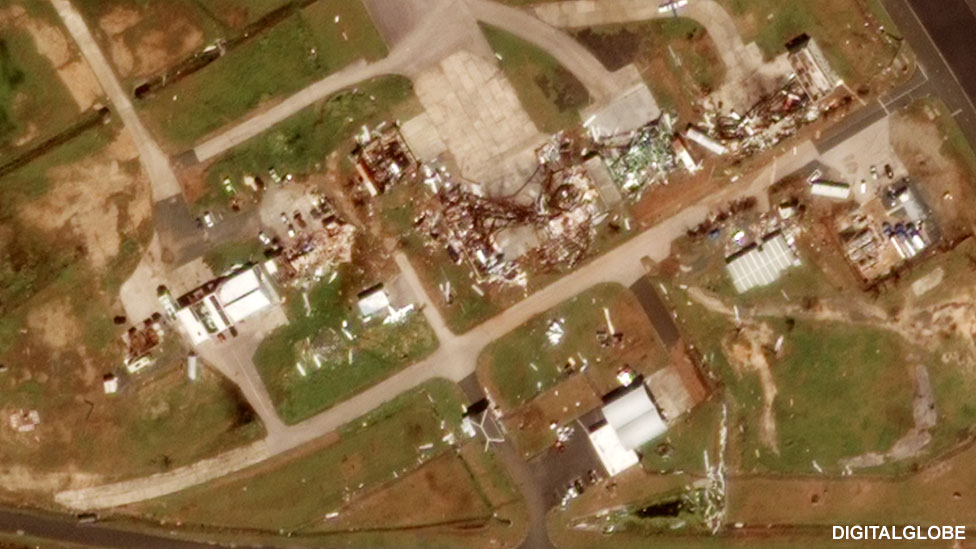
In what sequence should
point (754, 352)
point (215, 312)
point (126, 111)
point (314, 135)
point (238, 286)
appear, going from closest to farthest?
point (238, 286), point (215, 312), point (314, 135), point (126, 111), point (754, 352)

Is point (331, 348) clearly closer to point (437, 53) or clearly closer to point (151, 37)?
point (437, 53)

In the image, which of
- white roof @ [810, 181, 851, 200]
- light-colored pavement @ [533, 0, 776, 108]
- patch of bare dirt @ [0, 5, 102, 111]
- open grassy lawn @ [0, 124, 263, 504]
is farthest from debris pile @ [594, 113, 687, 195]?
patch of bare dirt @ [0, 5, 102, 111]

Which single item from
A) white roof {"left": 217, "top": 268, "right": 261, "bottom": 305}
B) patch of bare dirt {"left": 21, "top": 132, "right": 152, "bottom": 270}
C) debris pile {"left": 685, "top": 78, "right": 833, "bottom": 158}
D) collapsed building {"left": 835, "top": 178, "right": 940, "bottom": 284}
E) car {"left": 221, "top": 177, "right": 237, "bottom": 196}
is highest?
patch of bare dirt {"left": 21, "top": 132, "right": 152, "bottom": 270}

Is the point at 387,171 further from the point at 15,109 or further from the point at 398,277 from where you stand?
the point at 15,109

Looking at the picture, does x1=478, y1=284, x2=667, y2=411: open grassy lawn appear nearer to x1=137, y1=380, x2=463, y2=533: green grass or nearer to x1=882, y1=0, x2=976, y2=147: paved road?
x1=137, y1=380, x2=463, y2=533: green grass

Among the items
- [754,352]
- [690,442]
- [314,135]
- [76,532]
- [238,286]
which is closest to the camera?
[238,286]

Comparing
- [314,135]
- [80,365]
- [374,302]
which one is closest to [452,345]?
[374,302]
